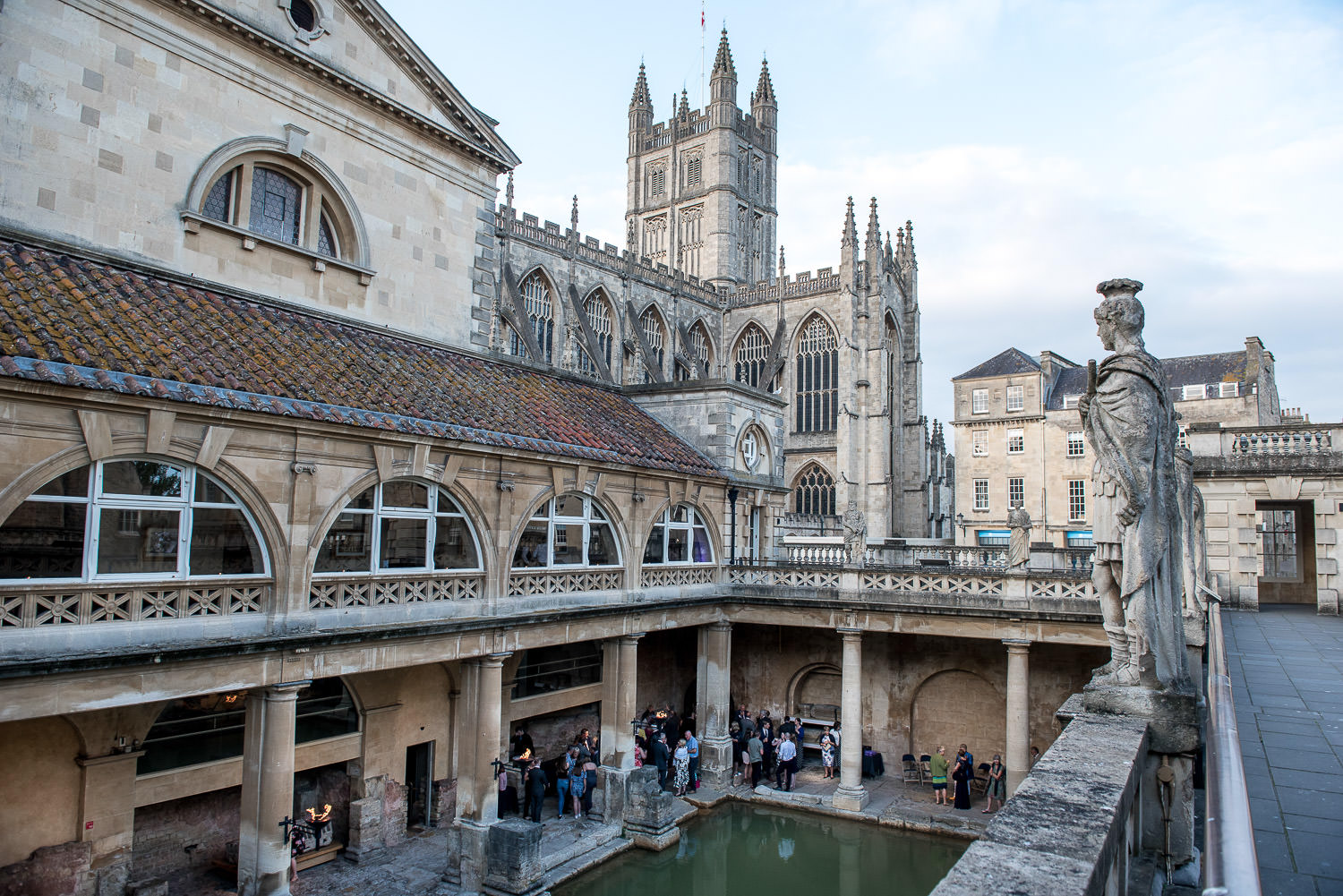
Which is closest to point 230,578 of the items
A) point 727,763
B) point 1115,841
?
point 1115,841

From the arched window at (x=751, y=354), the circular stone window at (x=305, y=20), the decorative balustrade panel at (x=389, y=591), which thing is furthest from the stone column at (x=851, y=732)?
the arched window at (x=751, y=354)

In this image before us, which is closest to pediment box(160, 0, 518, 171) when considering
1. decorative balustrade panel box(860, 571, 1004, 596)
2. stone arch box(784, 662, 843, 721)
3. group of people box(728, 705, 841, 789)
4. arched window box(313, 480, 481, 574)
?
arched window box(313, 480, 481, 574)

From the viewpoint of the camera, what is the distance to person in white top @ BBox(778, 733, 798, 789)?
22.1m

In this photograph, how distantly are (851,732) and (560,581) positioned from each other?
8797 mm

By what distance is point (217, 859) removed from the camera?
14.9 metres

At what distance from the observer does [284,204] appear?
16922 millimetres

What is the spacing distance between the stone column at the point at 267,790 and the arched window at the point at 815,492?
36.3 meters

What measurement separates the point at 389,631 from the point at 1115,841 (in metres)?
11.6

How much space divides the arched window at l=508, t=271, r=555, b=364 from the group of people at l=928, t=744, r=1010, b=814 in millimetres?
23670

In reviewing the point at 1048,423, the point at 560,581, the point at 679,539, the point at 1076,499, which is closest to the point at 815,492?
the point at 1048,423

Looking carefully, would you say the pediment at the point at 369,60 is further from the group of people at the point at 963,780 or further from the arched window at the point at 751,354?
the arched window at the point at 751,354

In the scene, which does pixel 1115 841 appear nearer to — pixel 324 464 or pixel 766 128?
pixel 324 464

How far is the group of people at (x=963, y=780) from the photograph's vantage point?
2078 centimetres

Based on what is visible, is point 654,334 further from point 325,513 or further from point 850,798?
point 325,513
